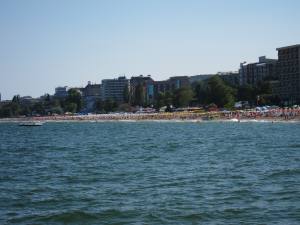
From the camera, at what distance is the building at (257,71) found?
18725cm

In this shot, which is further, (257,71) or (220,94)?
(257,71)

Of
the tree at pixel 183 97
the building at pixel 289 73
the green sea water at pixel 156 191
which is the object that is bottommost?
the green sea water at pixel 156 191

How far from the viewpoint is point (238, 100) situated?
6033 inches

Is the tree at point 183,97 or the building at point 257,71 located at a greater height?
the building at point 257,71

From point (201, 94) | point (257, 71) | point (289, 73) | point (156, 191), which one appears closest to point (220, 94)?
point (201, 94)

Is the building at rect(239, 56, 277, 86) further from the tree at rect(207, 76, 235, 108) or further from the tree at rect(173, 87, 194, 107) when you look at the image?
the tree at rect(207, 76, 235, 108)

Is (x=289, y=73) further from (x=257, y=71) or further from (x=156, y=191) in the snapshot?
(x=156, y=191)

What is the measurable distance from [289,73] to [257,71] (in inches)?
1176

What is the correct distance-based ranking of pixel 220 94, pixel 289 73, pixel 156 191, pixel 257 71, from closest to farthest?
pixel 156 191, pixel 220 94, pixel 289 73, pixel 257 71

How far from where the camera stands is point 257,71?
192 m

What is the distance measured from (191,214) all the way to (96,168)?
12968 millimetres

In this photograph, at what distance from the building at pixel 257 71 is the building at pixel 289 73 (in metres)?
15.6

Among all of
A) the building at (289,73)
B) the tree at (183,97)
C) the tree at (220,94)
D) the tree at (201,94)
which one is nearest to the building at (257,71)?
the building at (289,73)

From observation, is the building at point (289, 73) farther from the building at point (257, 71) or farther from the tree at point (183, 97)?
the tree at point (183, 97)
